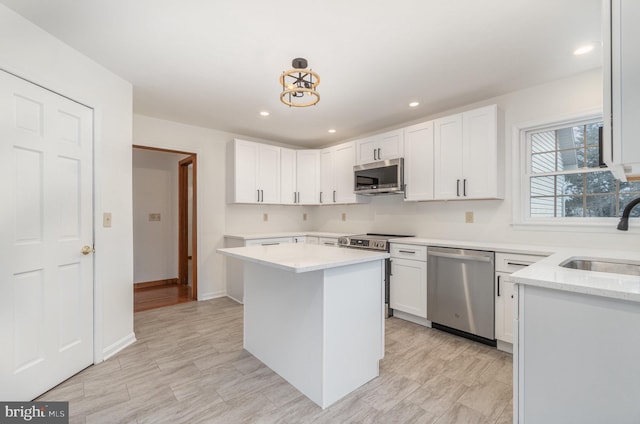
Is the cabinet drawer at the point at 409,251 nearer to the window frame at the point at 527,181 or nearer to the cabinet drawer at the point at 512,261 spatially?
the cabinet drawer at the point at 512,261

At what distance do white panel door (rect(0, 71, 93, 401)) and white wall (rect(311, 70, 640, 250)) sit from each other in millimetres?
3421

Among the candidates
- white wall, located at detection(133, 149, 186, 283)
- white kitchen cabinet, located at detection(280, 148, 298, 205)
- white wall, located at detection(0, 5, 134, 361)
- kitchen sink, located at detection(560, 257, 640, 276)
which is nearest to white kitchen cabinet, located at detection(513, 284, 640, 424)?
kitchen sink, located at detection(560, 257, 640, 276)

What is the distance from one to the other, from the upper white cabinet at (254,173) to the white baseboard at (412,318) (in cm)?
244

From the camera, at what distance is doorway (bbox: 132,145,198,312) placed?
4852 millimetres

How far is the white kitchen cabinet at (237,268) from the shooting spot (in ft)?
13.2

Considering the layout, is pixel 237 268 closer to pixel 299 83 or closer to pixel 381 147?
pixel 381 147

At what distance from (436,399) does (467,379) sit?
405 millimetres

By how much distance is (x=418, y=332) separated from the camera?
3016 millimetres

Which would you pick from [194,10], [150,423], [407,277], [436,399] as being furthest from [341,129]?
[150,423]

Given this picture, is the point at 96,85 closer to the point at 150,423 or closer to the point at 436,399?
the point at 150,423

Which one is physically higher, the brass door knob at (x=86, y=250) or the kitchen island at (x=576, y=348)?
the brass door knob at (x=86, y=250)

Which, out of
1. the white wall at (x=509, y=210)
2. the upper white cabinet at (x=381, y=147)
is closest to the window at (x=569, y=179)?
the white wall at (x=509, y=210)

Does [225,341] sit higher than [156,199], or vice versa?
[156,199]

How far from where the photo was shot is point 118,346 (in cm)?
257
